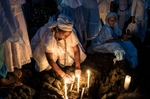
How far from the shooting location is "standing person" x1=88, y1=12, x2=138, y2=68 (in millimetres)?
4695

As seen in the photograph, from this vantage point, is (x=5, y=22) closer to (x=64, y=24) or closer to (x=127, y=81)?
(x=64, y=24)

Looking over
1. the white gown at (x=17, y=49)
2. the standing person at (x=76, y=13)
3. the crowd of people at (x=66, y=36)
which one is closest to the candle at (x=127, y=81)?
the crowd of people at (x=66, y=36)

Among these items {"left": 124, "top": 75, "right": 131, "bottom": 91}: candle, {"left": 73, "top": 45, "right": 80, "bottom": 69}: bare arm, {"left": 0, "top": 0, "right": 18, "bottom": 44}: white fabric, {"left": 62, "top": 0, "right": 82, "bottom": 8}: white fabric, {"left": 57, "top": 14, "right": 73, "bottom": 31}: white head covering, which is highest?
{"left": 0, "top": 0, "right": 18, "bottom": 44}: white fabric

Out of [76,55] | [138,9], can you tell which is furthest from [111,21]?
[138,9]

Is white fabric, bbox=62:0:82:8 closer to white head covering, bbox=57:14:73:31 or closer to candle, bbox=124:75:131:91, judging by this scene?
white head covering, bbox=57:14:73:31

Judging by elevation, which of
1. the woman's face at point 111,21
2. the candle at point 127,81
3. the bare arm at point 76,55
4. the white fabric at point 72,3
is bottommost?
the candle at point 127,81

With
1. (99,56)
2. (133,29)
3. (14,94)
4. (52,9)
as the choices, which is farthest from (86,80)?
(52,9)

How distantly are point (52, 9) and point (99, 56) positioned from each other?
16.5 ft

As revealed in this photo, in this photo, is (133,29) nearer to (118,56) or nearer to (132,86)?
(118,56)

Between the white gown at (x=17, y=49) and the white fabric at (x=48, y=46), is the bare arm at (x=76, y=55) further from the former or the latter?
the white gown at (x=17, y=49)

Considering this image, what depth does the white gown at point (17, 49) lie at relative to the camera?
292 centimetres

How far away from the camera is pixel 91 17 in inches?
239

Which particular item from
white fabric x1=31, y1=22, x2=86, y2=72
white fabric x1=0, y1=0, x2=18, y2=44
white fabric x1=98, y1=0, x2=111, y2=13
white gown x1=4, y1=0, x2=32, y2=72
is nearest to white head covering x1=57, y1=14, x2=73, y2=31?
white fabric x1=31, y1=22, x2=86, y2=72

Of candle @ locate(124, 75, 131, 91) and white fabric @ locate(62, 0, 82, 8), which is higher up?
white fabric @ locate(62, 0, 82, 8)
